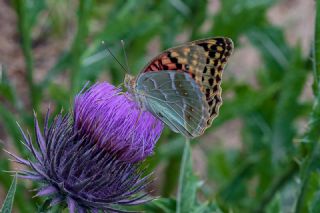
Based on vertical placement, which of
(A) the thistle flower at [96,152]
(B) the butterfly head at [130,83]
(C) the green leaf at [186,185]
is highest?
(B) the butterfly head at [130,83]

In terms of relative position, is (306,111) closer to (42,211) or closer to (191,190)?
(191,190)

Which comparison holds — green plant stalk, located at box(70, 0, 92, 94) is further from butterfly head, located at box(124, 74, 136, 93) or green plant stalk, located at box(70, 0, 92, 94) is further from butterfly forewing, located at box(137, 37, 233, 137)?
butterfly forewing, located at box(137, 37, 233, 137)

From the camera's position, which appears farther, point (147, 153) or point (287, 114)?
point (287, 114)

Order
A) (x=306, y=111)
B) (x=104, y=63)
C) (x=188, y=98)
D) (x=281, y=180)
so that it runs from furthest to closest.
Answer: (x=306, y=111) < (x=104, y=63) < (x=281, y=180) < (x=188, y=98)

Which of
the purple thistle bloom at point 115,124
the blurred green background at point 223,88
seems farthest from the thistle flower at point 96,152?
the blurred green background at point 223,88

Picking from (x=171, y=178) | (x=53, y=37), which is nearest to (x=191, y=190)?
(x=171, y=178)

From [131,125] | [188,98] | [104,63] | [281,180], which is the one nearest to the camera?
[131,125]

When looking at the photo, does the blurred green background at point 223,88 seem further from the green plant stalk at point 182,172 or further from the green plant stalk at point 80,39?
the green plant stalk at point 182,172
